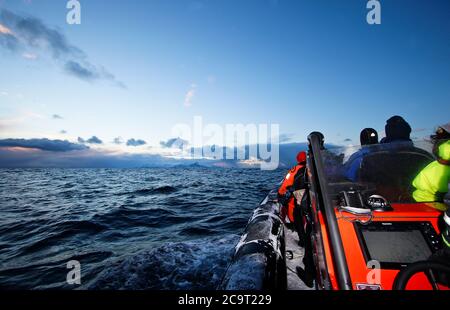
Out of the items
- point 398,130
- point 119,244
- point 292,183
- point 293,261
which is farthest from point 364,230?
point 119,244

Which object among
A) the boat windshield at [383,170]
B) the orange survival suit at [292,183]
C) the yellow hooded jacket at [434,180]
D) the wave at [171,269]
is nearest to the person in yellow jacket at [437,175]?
the yellow hooded jacket at [434,180]

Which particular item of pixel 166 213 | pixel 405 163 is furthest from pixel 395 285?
pixel 166 213

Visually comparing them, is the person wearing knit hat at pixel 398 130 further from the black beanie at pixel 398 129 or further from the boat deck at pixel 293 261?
the boat deck at pixel 293 261

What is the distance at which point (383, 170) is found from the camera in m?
2.87

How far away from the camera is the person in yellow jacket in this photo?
2.38 meters

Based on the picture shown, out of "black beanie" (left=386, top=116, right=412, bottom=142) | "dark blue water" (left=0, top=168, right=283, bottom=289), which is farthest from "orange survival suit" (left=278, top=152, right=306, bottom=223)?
"dark blue water" (left=0, top=168, right=283, bottom=289)

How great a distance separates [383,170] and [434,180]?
491 millimetres

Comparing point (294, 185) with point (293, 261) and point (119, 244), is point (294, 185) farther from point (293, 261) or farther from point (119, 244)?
point (119, 244)

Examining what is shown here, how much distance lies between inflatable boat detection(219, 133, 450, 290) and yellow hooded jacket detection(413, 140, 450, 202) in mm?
104

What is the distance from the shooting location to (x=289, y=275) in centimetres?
353

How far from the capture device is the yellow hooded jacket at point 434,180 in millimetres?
2398
